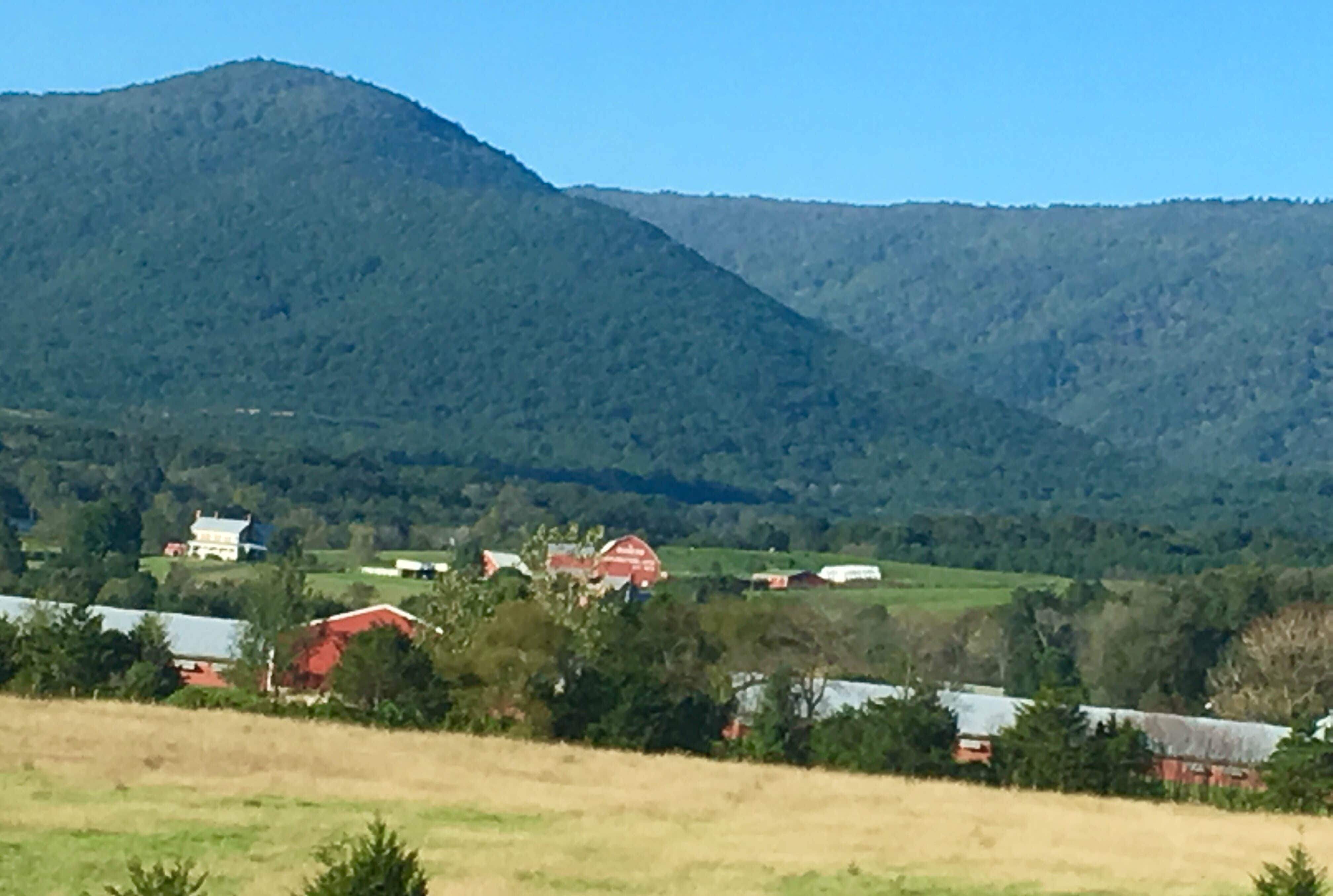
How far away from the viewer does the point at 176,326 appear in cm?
19675

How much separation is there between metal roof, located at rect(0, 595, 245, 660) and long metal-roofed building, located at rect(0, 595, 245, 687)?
17mm

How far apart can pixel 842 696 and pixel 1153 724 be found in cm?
642

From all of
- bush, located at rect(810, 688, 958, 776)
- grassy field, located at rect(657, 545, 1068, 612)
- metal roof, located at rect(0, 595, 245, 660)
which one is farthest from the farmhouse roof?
bush, located at rect(810, 688, 958, 776)

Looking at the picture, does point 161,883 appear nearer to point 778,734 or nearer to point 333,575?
point 778,734

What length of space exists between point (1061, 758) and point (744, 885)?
1776 cm

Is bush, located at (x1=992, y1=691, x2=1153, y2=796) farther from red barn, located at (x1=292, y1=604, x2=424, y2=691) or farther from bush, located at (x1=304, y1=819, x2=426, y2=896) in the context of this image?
bush, located at (x1=304, y1=819, x2=426, y2=896)

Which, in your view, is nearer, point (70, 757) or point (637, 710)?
point (70, 757)

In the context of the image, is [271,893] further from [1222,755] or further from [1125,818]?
[1222,755]

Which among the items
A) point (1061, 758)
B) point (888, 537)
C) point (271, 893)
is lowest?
point (271, 893)

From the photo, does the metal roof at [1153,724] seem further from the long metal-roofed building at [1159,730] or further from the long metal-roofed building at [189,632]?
the long metal-roofed building at [189,632]

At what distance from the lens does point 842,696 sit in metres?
50.7

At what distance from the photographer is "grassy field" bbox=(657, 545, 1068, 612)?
80.8 metres

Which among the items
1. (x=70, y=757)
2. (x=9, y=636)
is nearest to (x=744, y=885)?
(x=70, y=757)

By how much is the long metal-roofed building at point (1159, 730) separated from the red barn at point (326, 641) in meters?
9.41
